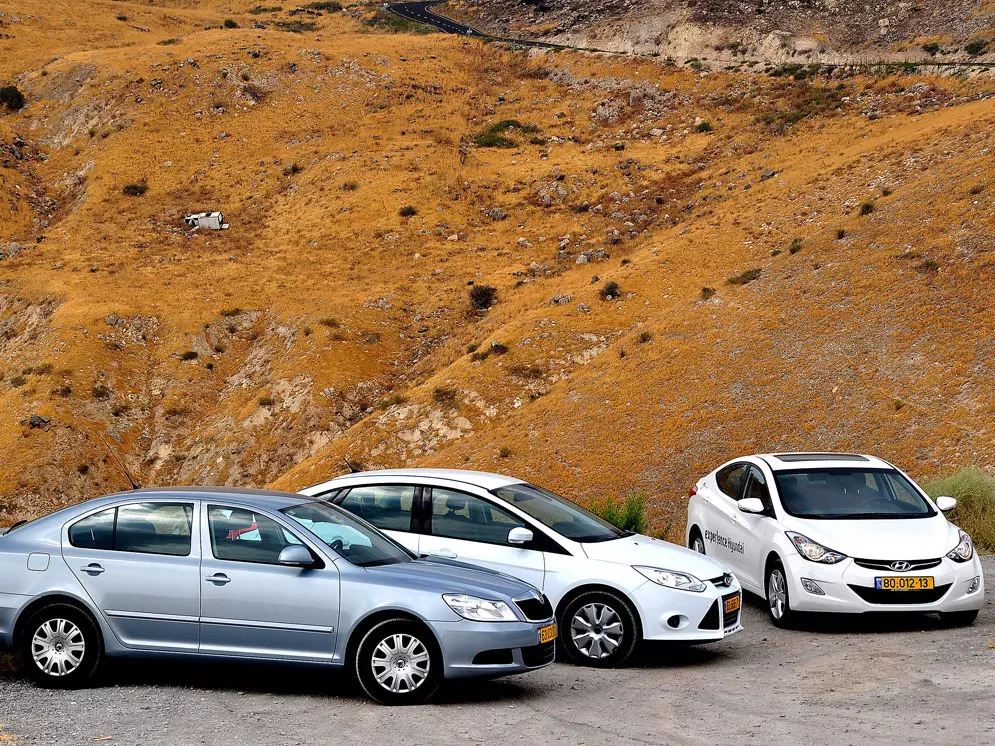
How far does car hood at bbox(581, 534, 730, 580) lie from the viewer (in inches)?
356

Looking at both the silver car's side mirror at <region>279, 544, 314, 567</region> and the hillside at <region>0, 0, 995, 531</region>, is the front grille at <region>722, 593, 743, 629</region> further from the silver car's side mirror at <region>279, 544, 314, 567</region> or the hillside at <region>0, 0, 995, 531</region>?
the hillside at <region>0, 0, 995, 531</region>

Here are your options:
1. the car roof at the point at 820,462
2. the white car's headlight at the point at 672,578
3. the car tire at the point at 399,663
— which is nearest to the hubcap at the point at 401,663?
the car tire at the point at 399,663

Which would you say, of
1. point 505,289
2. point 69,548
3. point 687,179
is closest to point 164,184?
point 505,289

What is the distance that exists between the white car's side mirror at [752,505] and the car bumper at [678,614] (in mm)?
2252

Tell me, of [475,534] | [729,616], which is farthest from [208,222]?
[729,616]

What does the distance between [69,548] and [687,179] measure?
143 feet

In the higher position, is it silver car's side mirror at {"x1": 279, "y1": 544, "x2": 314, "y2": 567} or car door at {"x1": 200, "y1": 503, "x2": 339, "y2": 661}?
silver car's side mirror at {"x1": 279, "y1": 544, "x2": 314, "y2": 567}

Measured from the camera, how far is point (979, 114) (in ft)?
130

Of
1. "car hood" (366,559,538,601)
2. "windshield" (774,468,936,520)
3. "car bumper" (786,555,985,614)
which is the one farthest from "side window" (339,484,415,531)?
"windshield" (774,468,936,520)

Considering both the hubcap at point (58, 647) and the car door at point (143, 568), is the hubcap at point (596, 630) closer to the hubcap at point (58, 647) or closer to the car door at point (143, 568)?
the car door at point (143, 568)

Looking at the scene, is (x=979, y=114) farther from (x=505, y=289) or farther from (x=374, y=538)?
(x=374, y=538)

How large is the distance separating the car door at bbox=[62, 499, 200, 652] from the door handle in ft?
7.59

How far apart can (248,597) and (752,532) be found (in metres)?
5.88

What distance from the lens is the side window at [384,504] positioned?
9672mm
